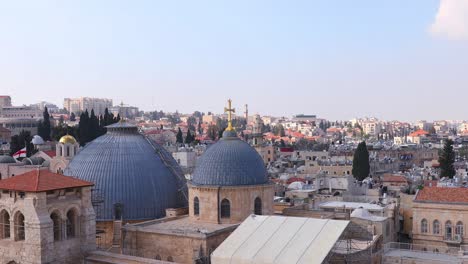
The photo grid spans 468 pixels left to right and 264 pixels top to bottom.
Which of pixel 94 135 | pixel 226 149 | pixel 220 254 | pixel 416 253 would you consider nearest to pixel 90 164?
pixel 226 149

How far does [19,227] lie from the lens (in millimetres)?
19797

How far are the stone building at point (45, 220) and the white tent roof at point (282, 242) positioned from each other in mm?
5595

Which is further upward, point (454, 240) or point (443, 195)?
point (443, 195)

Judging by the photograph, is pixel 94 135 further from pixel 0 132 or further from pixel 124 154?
pixel 124 154

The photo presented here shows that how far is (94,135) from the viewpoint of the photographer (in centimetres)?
6600

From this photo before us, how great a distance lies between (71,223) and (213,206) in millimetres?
6069

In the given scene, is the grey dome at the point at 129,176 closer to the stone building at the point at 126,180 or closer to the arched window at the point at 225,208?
the stone building at the point at 126,180

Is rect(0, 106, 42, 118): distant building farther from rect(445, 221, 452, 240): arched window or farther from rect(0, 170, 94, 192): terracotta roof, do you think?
rect(0, 170, 94, 192): terracotta roof

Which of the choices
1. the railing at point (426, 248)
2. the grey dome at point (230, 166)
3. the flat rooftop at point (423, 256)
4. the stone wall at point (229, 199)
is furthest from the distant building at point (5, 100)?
the flat rooftop at point (423, 256)

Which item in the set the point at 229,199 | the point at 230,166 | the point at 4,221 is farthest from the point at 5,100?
the point at 4,221

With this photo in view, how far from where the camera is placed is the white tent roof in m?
16.6

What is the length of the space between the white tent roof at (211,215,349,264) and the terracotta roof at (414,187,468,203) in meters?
17.5

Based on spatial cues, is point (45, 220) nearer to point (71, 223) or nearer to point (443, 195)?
point (71, 223)

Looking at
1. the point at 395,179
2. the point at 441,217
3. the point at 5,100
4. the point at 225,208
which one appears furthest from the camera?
the point at 5,100
